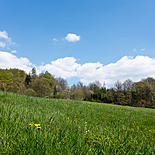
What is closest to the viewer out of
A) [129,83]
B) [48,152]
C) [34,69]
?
[48,152]

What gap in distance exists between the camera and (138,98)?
136 feet

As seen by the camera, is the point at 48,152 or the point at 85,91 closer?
the point at 48,152

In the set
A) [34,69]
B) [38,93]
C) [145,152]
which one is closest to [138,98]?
[38,93]

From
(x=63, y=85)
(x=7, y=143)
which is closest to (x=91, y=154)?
(x=7, y=143)

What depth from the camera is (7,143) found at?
63.2 inches

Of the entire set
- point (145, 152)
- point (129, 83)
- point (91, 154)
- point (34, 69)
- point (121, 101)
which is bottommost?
point (121, 101)

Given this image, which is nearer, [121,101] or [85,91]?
[121,101]

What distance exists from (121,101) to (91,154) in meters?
44.7

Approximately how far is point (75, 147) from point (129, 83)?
47639 mm

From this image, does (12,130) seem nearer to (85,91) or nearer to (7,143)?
(7,143)

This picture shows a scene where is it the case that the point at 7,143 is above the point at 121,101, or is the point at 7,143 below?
above

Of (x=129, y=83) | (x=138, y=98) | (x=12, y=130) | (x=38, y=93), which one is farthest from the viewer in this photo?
(x=129, y=83)

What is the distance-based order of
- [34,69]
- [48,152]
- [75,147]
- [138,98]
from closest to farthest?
1. [48,152]
2. [75,147]
3. [138,98]
4. [34,69]

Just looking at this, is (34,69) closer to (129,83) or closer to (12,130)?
(129,83)
